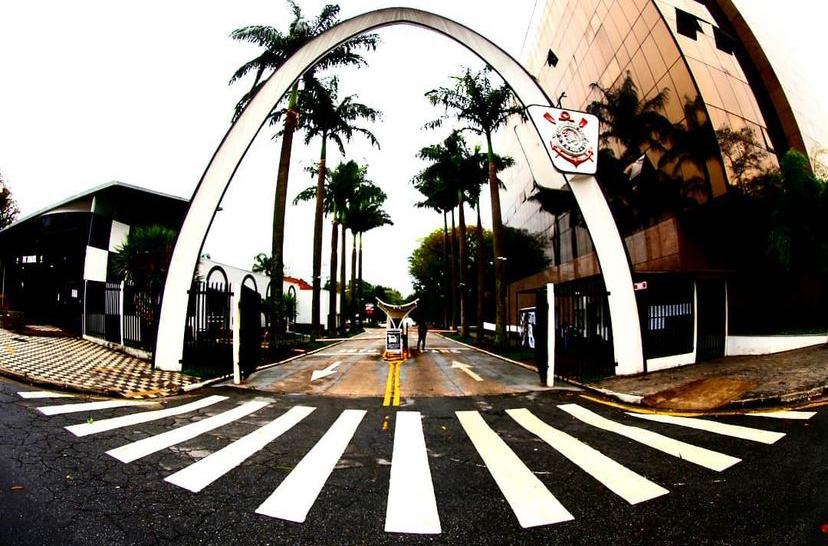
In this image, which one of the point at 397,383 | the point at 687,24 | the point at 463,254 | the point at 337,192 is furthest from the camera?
the point at 337,192

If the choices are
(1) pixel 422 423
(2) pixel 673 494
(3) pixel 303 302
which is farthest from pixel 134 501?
(3) pixel 303 302

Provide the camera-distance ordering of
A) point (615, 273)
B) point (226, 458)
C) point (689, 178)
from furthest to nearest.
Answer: point (689, 178)
point (615, 273)
point (226, 458)

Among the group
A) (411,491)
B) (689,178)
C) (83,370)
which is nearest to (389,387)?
(411,491)

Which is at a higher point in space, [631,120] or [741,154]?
[631,120]

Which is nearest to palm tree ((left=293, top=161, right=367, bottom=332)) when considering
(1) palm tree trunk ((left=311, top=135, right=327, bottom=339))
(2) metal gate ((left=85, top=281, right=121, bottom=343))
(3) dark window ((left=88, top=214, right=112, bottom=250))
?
(1) palm tree trunk ((left=311, top=135, right=327, bottom=339))

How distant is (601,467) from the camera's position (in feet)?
12.6

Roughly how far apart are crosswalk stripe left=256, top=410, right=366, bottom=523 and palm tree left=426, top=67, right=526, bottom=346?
48.9 ft

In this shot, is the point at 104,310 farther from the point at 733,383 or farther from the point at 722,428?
the point at 733,383

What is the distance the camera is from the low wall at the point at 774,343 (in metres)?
10.4

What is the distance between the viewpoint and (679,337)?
1054 cm

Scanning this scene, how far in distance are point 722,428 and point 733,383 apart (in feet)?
11.2

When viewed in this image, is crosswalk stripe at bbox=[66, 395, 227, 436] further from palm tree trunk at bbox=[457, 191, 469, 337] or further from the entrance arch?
palm tree trunk at bbox=[457, 191, 469, 337]

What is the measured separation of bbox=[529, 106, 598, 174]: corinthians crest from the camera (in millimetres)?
10078

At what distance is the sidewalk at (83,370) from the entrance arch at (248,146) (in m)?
1.06
